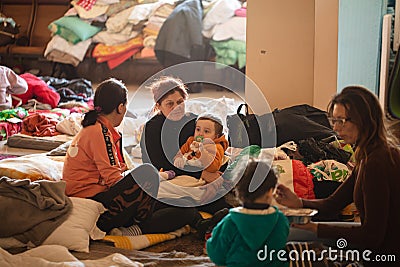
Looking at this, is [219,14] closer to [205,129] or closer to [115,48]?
[115,48]

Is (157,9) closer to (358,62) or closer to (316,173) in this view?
(358,62)

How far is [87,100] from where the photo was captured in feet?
18.7

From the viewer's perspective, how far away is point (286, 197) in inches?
80.7

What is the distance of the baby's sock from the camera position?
2580mm

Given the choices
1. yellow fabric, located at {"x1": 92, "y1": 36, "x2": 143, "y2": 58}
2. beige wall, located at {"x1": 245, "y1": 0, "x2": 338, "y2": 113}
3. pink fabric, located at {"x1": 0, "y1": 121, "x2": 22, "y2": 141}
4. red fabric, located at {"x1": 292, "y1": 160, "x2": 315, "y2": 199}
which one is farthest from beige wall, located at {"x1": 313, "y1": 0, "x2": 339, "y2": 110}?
yellow fabric, located at {"x1": 92, "y1": 36, "x2": 143, "y2": 58}

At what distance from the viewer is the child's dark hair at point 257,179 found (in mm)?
1727

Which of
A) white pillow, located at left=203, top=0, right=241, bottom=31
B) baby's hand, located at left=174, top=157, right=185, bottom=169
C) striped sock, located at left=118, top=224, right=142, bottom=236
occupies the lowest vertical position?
striped sock, located at left=118, top=224, right=142, bottom=236

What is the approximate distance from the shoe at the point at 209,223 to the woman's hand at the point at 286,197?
1.94 feet

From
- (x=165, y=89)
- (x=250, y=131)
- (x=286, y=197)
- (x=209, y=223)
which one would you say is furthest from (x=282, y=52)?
(x=286, y=197)

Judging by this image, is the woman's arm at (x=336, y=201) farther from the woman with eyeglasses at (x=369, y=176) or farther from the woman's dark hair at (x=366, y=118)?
the woman's dark hair at (x=366, y=118)

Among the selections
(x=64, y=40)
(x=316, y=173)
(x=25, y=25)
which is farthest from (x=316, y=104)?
(x=25, y=25)

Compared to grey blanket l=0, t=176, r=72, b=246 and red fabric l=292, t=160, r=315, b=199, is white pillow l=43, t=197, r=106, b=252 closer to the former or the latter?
grey blanket l=0, t=176, r=72, b=246

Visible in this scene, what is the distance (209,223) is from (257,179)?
2.98 ft

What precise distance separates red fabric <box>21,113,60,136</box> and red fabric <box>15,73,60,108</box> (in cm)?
69
